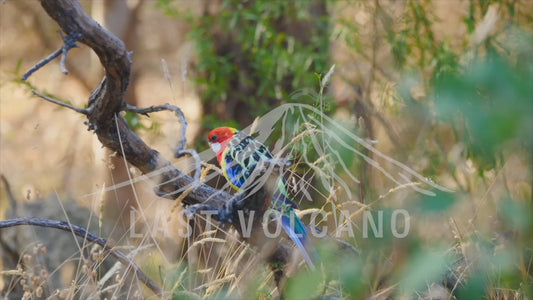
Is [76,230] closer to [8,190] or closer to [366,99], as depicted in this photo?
[8,190]

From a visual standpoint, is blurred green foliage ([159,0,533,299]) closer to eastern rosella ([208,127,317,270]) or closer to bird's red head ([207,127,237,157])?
eastern rosella ([208,127,317,270])

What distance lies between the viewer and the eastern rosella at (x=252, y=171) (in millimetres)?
1468

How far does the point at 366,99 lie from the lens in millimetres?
2371

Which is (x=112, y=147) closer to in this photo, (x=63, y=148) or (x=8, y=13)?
(x=8, y=13)

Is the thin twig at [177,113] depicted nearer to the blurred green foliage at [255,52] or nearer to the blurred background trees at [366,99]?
the blurred background trees at [366,99]

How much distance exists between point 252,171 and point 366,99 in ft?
3.76

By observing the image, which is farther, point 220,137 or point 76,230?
point 220,137

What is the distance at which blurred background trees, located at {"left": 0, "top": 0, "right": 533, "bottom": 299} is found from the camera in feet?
1.80

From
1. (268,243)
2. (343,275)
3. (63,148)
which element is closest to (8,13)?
(63,148)

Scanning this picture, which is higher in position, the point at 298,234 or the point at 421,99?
the point at 421,99

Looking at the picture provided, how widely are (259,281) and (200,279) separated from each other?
0.32 metres

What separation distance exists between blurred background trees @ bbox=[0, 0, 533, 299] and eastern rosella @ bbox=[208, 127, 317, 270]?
17 cm

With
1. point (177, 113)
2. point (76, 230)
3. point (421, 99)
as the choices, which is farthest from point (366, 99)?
point (76, 230)

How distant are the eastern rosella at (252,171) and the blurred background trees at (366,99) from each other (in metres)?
0.17
